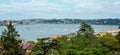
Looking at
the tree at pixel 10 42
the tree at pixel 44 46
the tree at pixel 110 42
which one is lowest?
the tree at pixel 110 42

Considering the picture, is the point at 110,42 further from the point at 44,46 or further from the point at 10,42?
the point at 10,42

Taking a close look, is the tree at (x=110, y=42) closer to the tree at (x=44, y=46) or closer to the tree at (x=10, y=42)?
the tree at (x=44, y=46)

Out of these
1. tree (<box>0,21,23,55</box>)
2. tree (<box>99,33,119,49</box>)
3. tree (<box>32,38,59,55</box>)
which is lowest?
tree (<box>99,33,119,49</box>)

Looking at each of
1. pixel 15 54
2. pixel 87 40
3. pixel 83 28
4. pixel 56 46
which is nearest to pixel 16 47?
pixel 15 54

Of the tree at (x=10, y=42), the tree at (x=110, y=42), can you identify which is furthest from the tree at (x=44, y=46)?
the tree at (x=110, y=42)

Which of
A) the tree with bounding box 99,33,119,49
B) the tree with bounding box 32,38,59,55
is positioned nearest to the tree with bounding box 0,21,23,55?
the tree with bounding box 32,38,59,55

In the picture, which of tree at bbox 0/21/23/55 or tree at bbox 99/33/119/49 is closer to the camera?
tree at bbox 0/21/23/55

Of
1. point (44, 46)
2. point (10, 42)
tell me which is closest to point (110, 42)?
point (44, 46)

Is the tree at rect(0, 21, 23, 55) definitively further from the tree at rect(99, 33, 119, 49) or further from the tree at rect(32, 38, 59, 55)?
the tree at rect(99, 33, 119, 49)
